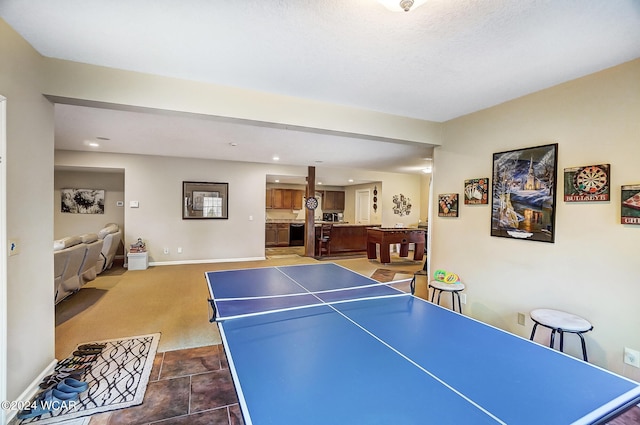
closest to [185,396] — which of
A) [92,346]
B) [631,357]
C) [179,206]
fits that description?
[92,346]

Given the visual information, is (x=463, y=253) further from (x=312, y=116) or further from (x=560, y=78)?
(x=312, y=116)

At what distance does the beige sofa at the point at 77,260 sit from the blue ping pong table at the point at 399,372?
316 centimetres

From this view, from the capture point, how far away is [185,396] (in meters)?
2.08

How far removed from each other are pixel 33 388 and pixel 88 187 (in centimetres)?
627

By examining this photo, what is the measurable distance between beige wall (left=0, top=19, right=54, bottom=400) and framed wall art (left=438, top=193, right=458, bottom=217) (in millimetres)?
3902

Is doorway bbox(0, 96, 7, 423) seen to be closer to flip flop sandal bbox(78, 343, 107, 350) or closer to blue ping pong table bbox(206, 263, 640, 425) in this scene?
flip flop sandal bbox(78, 343, 107, 350)

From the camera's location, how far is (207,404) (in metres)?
2.00

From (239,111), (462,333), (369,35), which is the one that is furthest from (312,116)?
(462,333)

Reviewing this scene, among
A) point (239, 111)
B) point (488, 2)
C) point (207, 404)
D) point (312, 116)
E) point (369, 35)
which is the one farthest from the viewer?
point (312, 116)

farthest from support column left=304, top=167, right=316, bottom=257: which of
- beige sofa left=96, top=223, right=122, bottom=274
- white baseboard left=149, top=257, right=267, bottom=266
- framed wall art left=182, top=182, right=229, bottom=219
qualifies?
beige sofa left=96, top=223, right=122, bottom=274

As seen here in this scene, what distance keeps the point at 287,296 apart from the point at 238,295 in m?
0.37

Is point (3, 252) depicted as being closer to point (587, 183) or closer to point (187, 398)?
point (187, 398)

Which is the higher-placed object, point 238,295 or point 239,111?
point 239,111

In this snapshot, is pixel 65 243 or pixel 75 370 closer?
pixel 75 370
